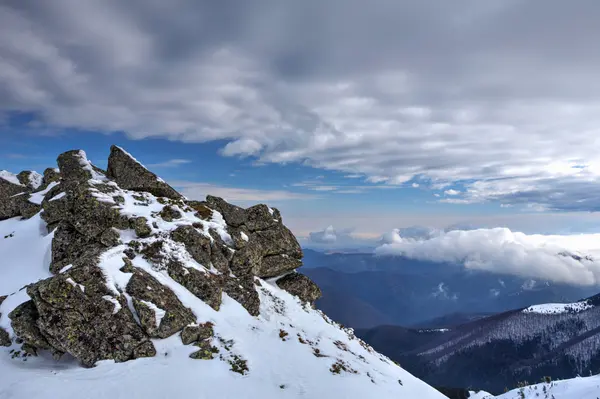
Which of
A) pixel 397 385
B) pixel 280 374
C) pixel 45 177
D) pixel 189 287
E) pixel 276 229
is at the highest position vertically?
pixel 45 177

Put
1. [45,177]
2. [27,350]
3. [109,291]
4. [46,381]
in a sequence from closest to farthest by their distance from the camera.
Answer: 1. [46,381]
2. [27,350]
3. [109,291]
4. [45,177]

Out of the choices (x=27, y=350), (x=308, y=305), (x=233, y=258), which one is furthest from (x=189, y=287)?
(x=308, y=305)

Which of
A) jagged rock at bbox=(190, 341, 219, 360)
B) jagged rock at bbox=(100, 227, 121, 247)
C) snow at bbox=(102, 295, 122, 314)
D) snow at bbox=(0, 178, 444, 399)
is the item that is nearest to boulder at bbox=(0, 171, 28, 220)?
snow at bbox=(0, 178, 444, 399)

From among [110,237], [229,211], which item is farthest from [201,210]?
[110,237]

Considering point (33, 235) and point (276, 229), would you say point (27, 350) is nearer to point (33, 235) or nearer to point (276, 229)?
point (33, 235)

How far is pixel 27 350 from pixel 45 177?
1683 inches

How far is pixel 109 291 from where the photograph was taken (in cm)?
2200

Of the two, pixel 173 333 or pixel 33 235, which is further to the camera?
pixel 33 235

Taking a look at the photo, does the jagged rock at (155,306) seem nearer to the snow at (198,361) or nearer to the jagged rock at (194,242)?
the snow at (198,361)

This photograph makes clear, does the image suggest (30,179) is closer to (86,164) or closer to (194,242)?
(86,164)

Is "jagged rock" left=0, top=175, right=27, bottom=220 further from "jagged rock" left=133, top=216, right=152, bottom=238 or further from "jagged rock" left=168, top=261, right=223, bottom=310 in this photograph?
"jagged rock" left=168, top=261, right=223, bottom=310

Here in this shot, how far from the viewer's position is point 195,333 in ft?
75.4

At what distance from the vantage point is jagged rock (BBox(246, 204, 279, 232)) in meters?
46.3

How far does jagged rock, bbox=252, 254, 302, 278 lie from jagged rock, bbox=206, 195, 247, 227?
6.42 m
